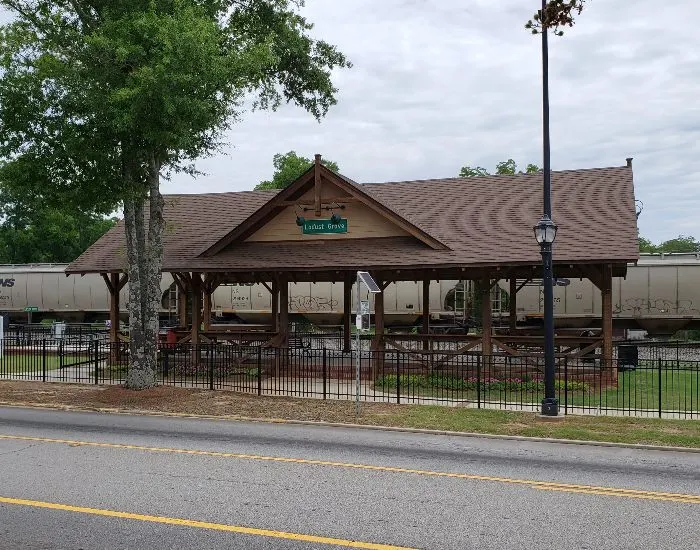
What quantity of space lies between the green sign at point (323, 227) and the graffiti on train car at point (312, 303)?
41.2 feet

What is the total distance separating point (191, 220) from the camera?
27.6 meters

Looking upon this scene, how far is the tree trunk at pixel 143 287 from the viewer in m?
19.0

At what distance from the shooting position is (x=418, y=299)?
3591cm

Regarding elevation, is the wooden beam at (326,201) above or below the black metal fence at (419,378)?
above

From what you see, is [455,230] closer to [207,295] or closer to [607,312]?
[607,312]

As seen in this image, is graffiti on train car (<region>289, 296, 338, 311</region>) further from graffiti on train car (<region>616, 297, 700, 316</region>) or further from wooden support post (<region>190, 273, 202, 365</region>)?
graffiti on train car (<region>616, 297, 700, 316</region>)

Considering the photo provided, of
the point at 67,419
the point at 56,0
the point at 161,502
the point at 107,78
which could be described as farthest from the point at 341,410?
the point at 56,0

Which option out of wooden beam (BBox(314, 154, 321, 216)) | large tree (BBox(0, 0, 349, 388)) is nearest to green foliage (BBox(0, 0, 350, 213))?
large tree (BBox(0, 0, 349, 388))

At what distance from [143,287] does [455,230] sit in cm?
1002

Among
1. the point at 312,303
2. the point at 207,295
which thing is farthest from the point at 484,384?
the point at 312,303

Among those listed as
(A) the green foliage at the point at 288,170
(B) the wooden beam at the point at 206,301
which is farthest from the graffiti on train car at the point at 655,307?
(A) the green foliage at the point at 288,170

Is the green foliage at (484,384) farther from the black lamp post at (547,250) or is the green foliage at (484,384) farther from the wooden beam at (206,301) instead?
the wooden beam at (206,301)

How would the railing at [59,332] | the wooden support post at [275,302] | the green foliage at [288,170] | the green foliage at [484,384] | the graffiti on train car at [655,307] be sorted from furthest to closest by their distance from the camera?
the green foliage at [288,170], the railing at [59,332], the graffiti on train car at [655,307], the wooden support post at [275,302], the green foliage at [484,384]

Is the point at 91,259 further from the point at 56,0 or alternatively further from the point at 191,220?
the point at 56,0
